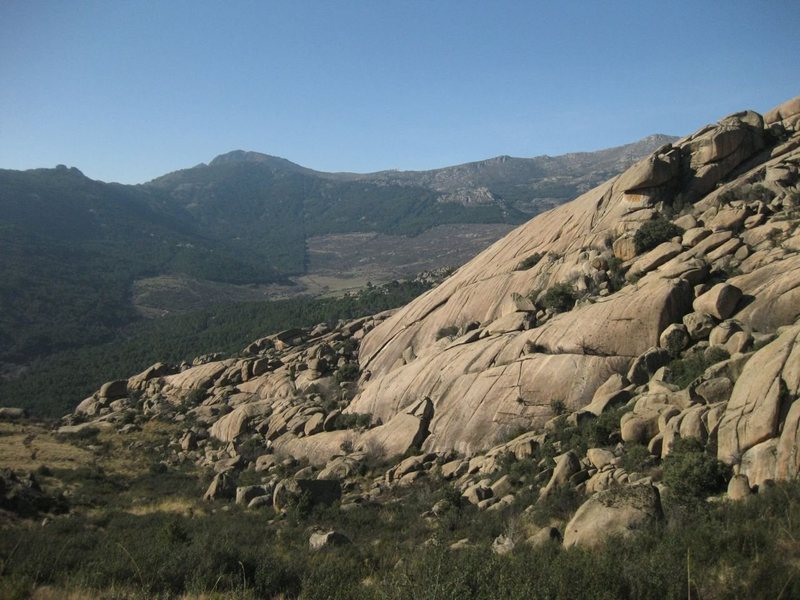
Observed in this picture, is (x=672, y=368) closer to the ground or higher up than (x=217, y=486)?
higher up

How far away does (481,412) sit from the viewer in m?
30.5

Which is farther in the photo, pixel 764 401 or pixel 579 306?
pixel 579 306

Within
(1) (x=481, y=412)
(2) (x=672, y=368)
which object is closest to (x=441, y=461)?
(1) (x=481, y=412)

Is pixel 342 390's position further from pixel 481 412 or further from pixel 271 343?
pixel 271 343

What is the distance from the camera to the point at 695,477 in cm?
1630

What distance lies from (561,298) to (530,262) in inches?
331

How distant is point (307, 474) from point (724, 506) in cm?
2577

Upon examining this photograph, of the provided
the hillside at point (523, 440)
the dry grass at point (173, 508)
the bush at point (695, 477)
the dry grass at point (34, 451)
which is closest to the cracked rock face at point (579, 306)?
the hillside at point (523, 440)

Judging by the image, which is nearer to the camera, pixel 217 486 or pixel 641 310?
pixel 641 310

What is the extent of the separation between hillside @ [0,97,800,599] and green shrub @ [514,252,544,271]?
24 cm

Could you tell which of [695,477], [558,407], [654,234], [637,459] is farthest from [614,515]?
[654,234]

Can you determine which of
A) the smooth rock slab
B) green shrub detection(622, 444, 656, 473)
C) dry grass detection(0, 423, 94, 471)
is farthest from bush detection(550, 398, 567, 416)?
dry grass detection(0, 423, 94, 471)

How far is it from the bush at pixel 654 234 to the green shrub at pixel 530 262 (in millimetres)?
8797

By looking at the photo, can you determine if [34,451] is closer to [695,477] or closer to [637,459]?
[637,459]
